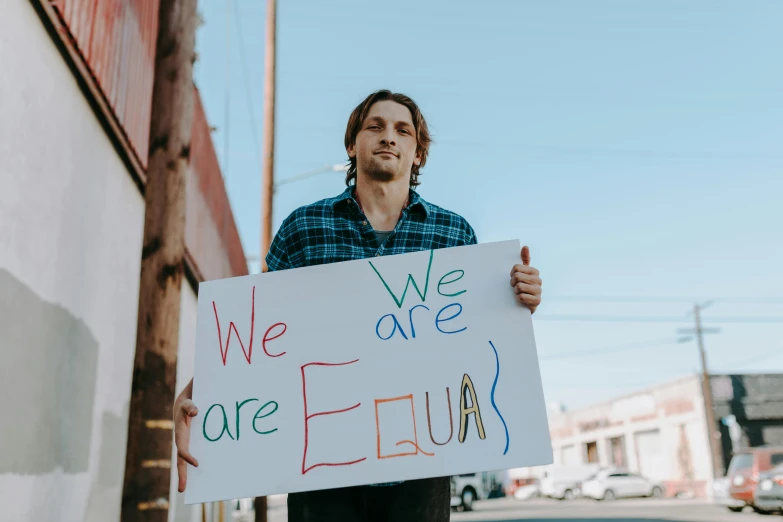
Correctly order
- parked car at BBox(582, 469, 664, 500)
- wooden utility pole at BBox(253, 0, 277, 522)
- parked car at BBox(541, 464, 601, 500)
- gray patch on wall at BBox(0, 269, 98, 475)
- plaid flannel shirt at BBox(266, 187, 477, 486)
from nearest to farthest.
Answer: plaid flannel shirt at BBox(266, 187, 477, 486) < gray patch on wall at BBox(0, 269, 98, 475) < wooden utility pole at BBox(253, 0, 277, 522) < parked car at BBox(582, 469, 664, 500) < parked car at BBox(541, 464, 601, 500)

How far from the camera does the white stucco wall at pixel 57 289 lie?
2.97 meters

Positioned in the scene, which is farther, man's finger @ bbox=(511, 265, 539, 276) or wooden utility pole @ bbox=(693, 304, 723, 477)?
wooden utility pole @ bbox=(693, 304, 723, 477)

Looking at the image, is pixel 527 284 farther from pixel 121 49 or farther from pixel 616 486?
pixel 616 486

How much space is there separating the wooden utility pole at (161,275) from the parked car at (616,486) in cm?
2849

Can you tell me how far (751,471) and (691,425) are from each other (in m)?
17.0

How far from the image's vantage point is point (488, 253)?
7.50ft

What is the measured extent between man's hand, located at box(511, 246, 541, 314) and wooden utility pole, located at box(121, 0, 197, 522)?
1.92 meters

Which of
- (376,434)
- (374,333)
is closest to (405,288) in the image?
(374,333)

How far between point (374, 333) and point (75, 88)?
8.40 ft

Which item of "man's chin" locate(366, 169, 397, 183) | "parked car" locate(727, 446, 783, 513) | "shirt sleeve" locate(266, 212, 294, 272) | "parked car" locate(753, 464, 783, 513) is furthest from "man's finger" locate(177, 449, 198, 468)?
"parked car" locate(727, 446, 783, 513)

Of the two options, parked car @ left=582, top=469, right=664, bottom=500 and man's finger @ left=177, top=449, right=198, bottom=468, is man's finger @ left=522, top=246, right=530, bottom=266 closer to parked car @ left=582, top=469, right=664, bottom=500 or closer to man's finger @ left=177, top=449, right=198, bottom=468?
man's finger @ left=177, top=449, right=198, bottom=468

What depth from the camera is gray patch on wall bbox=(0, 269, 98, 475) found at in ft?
9.68

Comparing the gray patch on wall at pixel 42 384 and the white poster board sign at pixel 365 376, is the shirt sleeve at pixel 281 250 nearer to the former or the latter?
the white poster board sign at pixel 365 376

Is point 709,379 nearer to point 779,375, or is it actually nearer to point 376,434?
point 779,375
